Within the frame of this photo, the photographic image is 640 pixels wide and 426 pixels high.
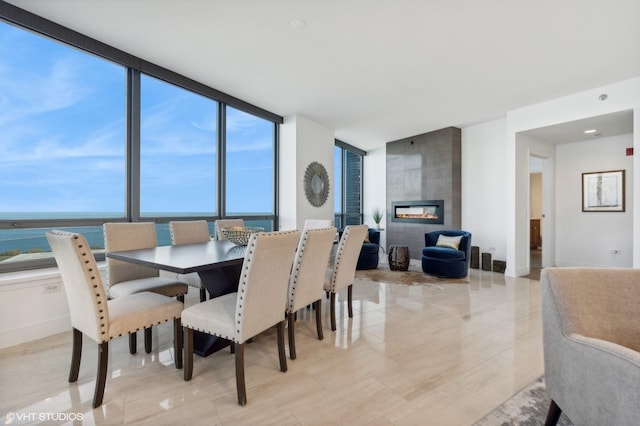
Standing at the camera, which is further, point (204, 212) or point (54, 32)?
point (204, 212)

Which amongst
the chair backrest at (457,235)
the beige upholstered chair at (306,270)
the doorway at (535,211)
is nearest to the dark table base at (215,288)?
the beige upholstered chair at (306,270)

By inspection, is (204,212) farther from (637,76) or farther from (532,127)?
(637,76)

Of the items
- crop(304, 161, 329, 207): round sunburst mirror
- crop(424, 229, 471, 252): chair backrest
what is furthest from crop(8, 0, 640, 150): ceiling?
crop(424, 229, 471, 252): chair backrest

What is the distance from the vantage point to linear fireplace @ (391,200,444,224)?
625 cm

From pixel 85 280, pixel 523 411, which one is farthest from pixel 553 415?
pixel 85 280

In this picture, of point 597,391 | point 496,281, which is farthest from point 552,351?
point 496,281

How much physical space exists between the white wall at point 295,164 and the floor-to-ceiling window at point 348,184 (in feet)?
5.68

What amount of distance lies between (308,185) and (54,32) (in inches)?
151

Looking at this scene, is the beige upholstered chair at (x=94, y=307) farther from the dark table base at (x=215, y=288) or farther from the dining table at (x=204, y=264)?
the dark table base at (x=215, y=288)

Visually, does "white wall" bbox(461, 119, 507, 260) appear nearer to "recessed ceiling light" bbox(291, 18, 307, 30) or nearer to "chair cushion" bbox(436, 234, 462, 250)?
"chair cushion" bbox(436, 234, 462, 250)

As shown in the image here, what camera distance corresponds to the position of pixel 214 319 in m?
1.75

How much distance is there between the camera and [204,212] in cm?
441

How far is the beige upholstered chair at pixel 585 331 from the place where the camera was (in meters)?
1.11

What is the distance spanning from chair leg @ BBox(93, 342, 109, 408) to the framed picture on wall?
727 centimetres
